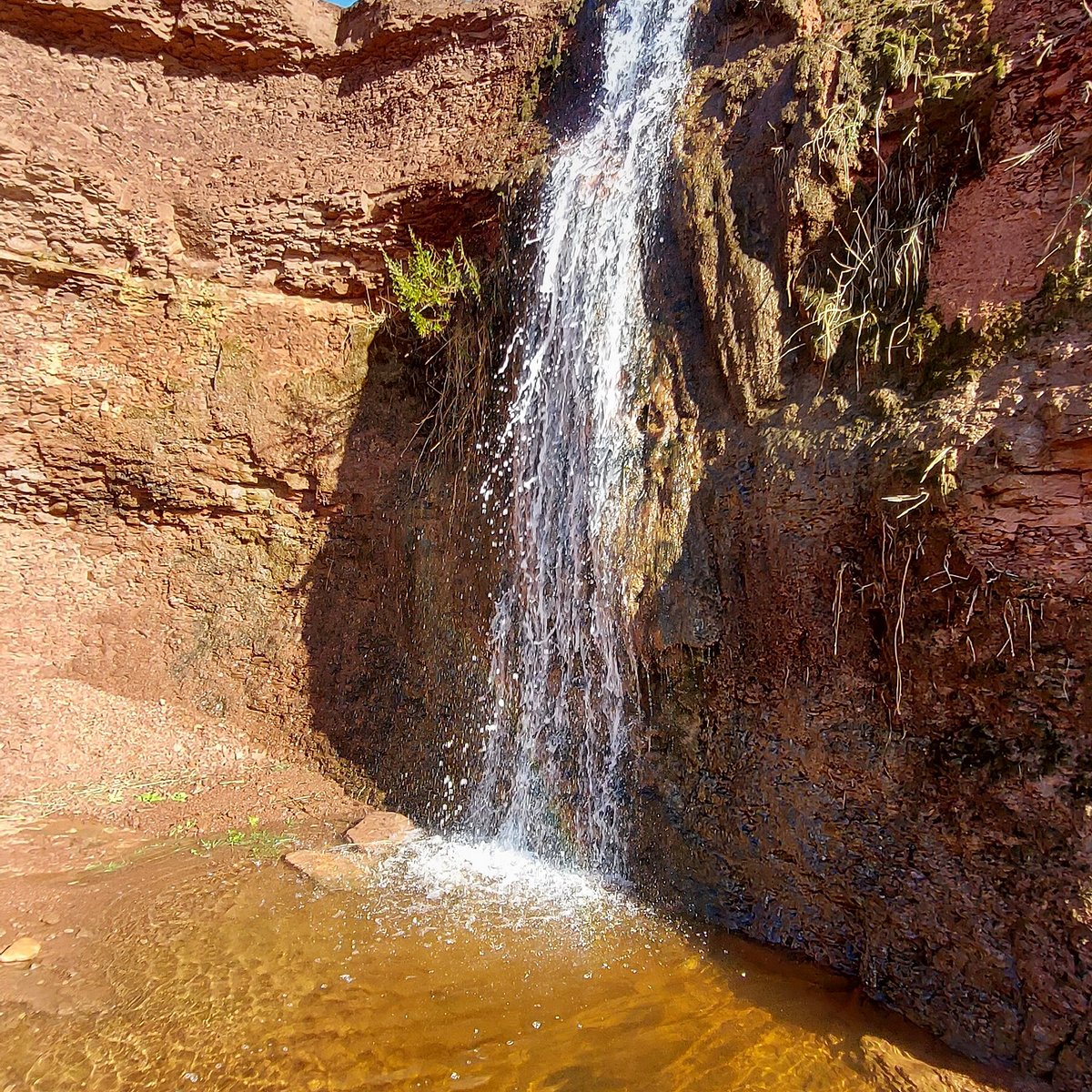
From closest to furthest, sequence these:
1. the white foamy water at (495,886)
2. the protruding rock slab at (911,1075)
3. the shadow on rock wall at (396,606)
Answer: the protruding rock slab at (911,1075) < the white foamy water at (495,886) < the shadow on rock wall at (396,606)

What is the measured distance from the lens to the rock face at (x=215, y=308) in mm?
5633

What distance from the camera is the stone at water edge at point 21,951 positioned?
3.18 m

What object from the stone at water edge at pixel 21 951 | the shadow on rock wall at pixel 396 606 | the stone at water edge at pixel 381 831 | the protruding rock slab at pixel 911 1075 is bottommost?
the stone at water edge at pixel 21 951

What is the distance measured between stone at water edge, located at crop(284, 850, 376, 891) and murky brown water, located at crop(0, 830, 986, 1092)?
13 centimetres

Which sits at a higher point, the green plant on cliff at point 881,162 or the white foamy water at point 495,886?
the green plant on cliff at point 881,162

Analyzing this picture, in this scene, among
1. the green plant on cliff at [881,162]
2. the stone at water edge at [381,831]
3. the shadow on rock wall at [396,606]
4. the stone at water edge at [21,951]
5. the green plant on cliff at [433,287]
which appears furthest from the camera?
the green plant on cliff at [433,287]

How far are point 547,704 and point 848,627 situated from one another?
2076 millimetres

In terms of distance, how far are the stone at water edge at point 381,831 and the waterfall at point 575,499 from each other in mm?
476

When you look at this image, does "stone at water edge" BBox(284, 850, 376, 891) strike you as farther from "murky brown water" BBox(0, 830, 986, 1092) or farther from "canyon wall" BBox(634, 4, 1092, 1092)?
"canyon wall" BBox(634, 4, 1092, 1092)

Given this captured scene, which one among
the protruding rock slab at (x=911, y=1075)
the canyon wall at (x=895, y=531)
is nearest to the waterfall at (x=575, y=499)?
the canyon wall at (x=895, y=531)

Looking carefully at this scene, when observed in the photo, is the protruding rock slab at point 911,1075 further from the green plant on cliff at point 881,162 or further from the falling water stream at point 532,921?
the green plant on cliff at point 881,162

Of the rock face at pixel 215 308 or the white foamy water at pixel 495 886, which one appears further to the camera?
the rock face at pixel 215 308

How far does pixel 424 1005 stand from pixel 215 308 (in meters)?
5.88

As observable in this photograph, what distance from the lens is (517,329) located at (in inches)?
215
